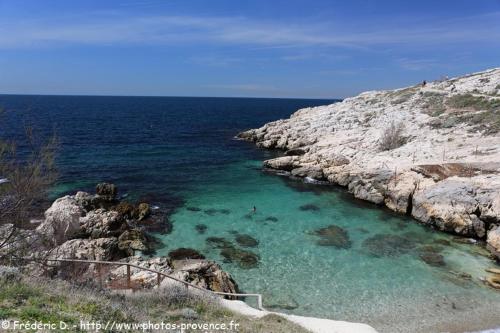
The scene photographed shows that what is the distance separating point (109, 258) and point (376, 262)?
635 inches

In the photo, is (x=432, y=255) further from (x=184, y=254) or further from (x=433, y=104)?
(x=433, y=104)

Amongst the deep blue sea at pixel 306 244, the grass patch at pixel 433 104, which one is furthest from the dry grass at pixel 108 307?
the grass patch at pixel 433 104

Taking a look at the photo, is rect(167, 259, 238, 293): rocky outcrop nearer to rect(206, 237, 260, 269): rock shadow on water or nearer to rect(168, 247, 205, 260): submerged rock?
rect(168, 247, 205, 260): submerged rock

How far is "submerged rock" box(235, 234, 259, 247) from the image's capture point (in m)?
25.0

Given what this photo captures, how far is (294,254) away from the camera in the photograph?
933 inches

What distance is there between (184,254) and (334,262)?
9.33 meters

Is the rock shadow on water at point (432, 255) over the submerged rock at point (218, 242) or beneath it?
over

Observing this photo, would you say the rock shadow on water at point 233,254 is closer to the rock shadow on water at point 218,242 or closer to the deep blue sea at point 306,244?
the rock shadow on water at point 218,242

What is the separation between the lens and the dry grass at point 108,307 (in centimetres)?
1019

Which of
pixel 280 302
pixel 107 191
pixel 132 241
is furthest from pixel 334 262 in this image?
pixel 107 191

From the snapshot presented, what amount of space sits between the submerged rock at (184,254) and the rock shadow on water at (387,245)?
36.2ft

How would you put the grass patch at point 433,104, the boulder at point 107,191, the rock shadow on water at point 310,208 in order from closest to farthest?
the rock shadow on water at point 310,208 → the boulder at point 107,191 → the grass patch at point 433,104

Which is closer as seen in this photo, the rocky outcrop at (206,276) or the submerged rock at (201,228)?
the rocky outcrop at (206,276)

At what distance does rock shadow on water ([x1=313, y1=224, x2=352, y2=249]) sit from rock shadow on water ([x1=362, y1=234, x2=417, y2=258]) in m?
1.30
